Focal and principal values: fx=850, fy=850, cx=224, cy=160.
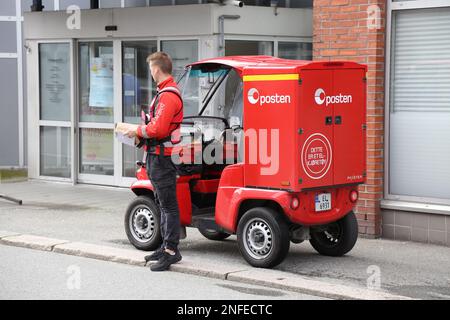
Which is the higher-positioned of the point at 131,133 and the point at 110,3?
Answer: the point at 110,3

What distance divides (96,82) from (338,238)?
6997mm

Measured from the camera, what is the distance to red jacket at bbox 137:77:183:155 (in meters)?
8.25

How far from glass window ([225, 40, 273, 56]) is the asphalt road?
5041mm

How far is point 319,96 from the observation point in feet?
27.1

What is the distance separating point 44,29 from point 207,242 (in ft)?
22.2

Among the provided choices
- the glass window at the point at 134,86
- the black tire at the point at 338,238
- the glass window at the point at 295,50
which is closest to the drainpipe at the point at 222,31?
the glass window at the point at 295,50

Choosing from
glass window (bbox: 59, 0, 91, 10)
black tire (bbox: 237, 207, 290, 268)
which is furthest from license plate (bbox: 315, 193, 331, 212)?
glass window (bbox: 59, 0, 91, 10)

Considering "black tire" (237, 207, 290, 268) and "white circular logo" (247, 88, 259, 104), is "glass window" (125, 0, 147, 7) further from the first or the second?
"black tire" (237, 207, 290, 268)

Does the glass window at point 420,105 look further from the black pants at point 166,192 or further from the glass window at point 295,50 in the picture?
the glass window at point 295,50

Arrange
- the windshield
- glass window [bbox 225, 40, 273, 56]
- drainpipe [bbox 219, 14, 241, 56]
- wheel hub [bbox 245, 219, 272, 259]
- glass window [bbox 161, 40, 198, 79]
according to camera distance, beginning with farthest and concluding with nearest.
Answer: glass window [bbox 161, 40, 198, 79]
glass window [bbox 225, 40, 273, 56]
drainpipe [bbox 219, 14, 241, 56]
the windshield
wheel hub [bbox 245, 219, 272, 259]

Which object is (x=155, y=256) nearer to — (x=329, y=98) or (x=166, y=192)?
(x=166, y=192)

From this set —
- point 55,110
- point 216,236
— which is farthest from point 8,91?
point 216,236

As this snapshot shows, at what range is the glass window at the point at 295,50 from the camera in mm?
13492

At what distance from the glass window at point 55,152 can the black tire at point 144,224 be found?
610 centimetres
